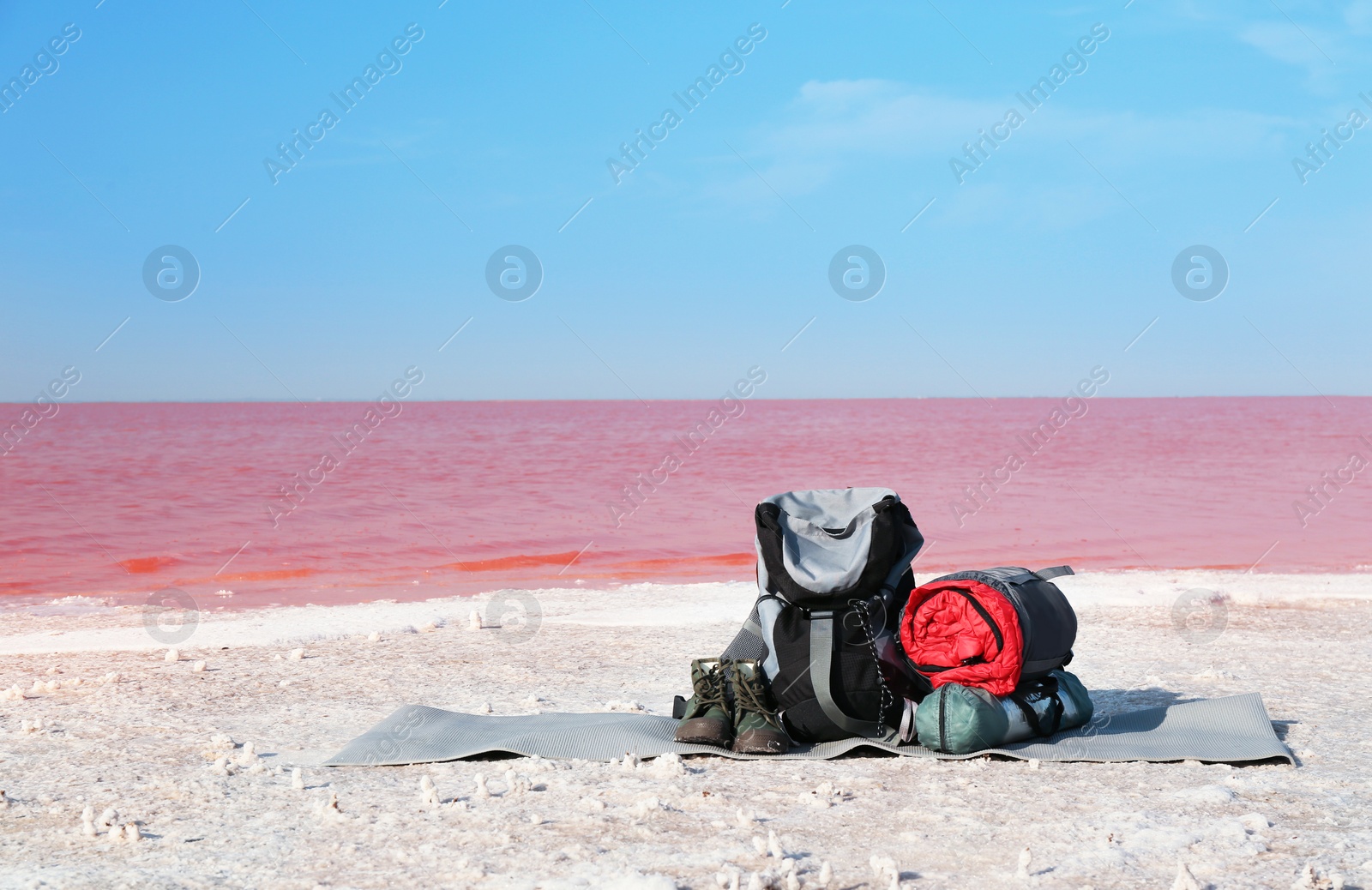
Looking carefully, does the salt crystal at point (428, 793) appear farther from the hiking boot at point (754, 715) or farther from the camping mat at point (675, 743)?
the hiking boot at point (754, 715)

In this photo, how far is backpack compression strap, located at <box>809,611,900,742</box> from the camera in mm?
4297

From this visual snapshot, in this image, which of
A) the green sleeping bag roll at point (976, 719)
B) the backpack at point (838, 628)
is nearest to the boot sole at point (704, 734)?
the backpack at point (838, 628)

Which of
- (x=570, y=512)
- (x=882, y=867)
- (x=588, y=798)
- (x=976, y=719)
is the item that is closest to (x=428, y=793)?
(x=588, y=798)

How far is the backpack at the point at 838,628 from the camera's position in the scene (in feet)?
14.2

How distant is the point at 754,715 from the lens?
4379 millimetres

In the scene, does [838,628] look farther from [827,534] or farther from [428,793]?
[428,793]

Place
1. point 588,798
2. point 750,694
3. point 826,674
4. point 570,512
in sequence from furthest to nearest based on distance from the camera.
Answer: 1. point 570,512
2. point 750,694
3. point 826,674
4. point 588,798

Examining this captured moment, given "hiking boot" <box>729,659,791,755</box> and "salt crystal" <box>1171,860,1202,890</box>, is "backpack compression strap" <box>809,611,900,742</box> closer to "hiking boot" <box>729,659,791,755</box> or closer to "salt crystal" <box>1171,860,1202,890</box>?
"hiking boot" <box>729,659,791,755</box>

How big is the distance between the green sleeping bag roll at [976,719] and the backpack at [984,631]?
0.08 m

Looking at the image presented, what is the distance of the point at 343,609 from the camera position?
8.52 m

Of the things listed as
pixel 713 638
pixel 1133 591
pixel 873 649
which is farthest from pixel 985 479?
pixel 873 649

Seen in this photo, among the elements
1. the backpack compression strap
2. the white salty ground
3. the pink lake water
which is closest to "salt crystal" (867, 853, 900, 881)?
the white salty ground

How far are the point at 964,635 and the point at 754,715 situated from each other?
94 centimetres

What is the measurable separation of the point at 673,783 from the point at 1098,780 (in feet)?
5.26
